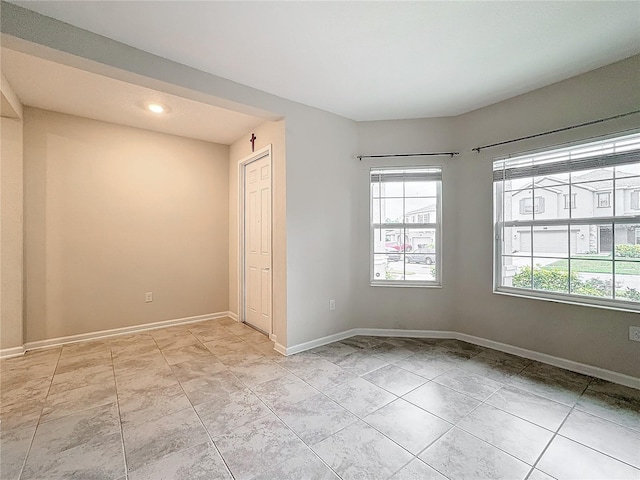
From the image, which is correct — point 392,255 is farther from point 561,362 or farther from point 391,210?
point 561,362

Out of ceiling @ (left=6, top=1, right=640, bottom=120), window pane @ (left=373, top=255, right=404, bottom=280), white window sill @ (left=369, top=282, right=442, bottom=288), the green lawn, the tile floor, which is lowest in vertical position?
the tile floor

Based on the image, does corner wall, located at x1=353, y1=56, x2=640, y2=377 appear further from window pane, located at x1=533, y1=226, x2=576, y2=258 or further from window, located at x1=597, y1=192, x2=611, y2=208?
window, located at x1=597, y1=192, x2=611, y2=208

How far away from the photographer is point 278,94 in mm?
2924

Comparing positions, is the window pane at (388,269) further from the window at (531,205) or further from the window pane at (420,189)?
the window at (531,205)

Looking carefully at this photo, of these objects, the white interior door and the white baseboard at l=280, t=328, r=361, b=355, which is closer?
the white baseboard at l=280, t=328, r=361, b=355

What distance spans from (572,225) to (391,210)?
70.8 inches

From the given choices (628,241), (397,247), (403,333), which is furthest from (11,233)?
(628,241)

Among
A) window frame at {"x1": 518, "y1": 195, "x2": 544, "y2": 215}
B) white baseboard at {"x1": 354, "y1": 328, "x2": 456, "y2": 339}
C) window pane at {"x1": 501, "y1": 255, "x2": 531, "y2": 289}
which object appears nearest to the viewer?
window frame at {"x1": 518, "y1": 195, "x2": 544, "y2": 215}

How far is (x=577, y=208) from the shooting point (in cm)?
267

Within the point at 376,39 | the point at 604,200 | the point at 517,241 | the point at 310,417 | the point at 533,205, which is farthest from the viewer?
the point at 517,241

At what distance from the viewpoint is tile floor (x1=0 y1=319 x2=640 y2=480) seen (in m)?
1.53

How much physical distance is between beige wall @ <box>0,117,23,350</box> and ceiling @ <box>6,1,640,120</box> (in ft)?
6.21

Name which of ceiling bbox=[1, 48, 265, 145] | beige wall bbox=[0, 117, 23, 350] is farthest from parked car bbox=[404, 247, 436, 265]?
beige wall bbox=[0, 117, 23, 350]

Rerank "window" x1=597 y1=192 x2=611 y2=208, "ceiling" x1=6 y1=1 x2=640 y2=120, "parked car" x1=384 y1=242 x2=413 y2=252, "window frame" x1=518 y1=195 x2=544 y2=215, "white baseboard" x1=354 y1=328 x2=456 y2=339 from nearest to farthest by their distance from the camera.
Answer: "ceiling" x1=6 y1=1 x2=640 y2=120 → "window" x1=597 y1=192 x2=611 y2=208 → "window frame" x1=518 y1=195 x2=544 y2=215 → "white baseboard" x1=354 y1=328 x2=456 y2=339 → "parked car" x1=384 y1=242 x2=413 y2=252
